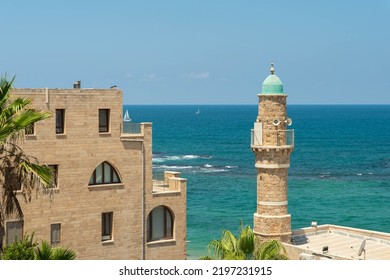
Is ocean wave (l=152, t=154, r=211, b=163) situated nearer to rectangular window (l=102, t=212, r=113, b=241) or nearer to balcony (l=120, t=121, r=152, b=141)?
balcony (l=120, t=121, r=152, b=141)

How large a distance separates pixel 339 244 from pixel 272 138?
657 centimetres

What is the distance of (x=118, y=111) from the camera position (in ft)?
104

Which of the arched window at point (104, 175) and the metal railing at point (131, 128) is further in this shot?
the metal railing at point (131, 128)

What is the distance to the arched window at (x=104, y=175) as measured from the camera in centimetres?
3148

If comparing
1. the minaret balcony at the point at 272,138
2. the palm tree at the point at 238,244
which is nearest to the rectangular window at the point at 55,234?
the minaret balcony at the point at 272,138

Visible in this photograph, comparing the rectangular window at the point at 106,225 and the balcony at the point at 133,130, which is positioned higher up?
the balcony at the point at 133,130

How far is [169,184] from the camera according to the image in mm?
34250

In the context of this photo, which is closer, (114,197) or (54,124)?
(54,124)

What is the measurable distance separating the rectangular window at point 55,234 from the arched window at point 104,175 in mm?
2567

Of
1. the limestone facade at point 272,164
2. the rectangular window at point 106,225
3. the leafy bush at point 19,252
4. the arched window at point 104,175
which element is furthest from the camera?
the limestone facade at point 272,164

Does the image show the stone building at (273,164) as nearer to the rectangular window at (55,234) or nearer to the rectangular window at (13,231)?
the rectangular window at (55,234)

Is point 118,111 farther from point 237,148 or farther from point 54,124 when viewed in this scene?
point 237,148
